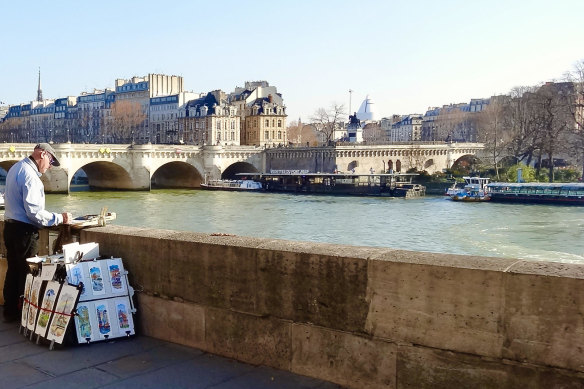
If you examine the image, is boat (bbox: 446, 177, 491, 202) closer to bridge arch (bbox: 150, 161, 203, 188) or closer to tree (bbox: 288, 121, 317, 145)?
bridge arch (bbox: 150, 161, 203, 188)

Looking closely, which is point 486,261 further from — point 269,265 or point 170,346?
point 170,346

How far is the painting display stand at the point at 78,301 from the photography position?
4.57 metres

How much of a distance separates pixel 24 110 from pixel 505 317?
5417 inches

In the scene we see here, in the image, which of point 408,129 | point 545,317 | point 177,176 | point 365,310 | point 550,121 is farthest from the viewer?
point 408,129

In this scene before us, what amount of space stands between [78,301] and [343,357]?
1837mm

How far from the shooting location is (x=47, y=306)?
4.69 m

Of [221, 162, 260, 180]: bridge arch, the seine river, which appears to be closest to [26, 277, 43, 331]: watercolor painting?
the seine river

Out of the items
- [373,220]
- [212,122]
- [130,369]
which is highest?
[212,122]

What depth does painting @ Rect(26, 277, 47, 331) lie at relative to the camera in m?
4.79

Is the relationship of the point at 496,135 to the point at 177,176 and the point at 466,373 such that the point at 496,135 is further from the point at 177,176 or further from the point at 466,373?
the point at 466,373

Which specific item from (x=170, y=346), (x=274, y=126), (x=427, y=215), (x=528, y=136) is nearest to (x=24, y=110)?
(x=274, y=126)

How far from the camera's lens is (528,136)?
6275 centimetres

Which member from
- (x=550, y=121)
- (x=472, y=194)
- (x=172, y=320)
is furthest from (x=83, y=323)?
(x=550, y=121)

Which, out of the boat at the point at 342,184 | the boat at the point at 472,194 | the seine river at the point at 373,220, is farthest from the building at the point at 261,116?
the boat at the point at 472,194
